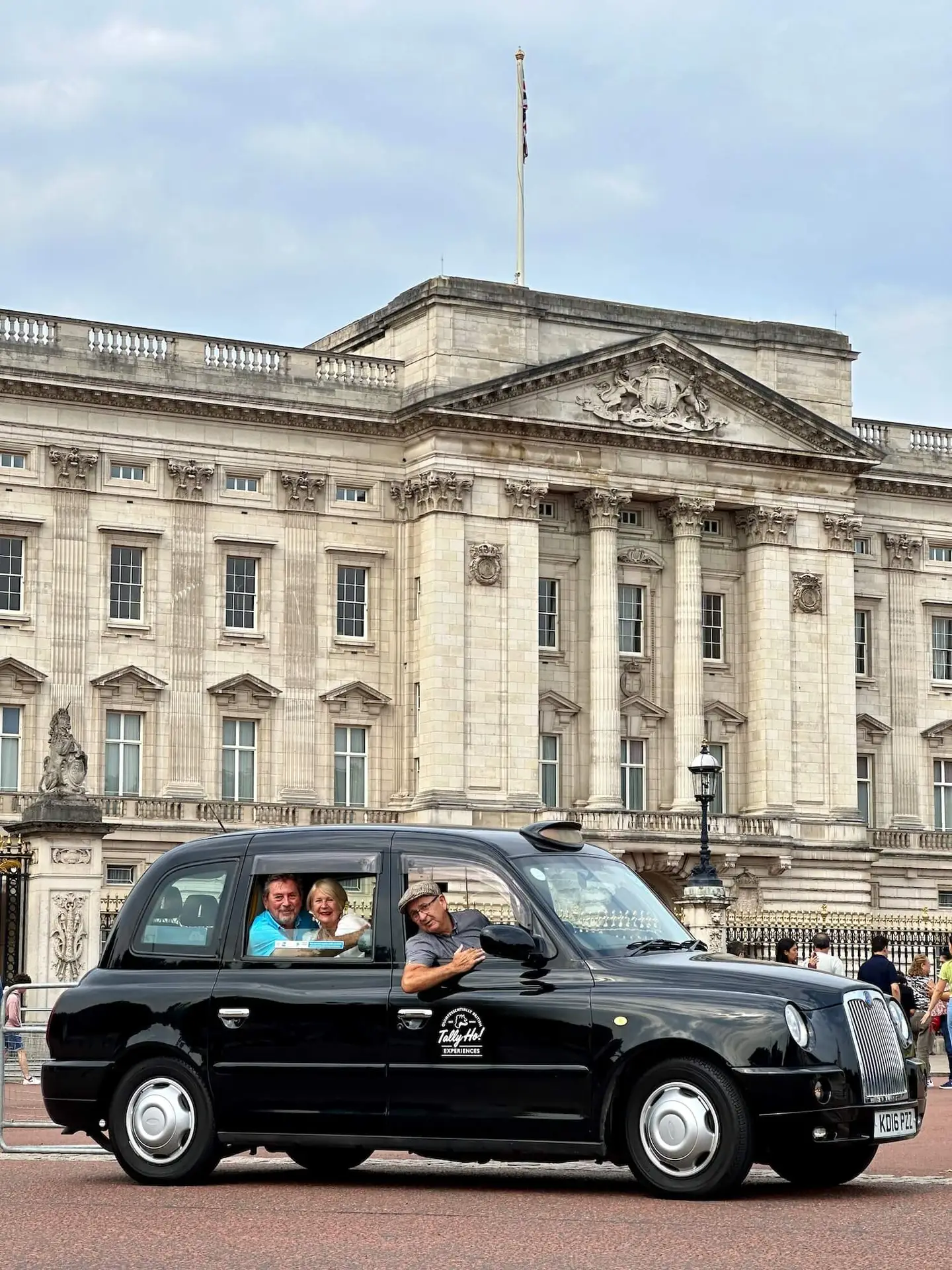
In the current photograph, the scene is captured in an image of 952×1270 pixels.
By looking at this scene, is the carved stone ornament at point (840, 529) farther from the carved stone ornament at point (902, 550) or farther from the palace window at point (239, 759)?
the palace window at point (239, 759)

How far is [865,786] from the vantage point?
6581 centimetres

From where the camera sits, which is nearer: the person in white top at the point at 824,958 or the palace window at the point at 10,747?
the person in white top at the point at 824,958

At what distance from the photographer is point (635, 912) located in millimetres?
14945

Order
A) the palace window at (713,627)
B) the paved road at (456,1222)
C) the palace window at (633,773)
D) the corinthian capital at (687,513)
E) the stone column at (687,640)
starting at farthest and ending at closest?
the palace window at (713,627) → the corinthian capital at (687,513) → the palace window at (633,773) → the stone column at (687,640) → the paved road at (456,1222)

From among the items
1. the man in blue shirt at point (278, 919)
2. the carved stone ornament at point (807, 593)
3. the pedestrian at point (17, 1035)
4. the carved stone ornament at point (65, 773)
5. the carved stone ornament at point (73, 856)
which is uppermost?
the carved stone ornament at point (807, 593)

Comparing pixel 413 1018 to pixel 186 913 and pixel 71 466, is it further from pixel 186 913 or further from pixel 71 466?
pixel 71 466

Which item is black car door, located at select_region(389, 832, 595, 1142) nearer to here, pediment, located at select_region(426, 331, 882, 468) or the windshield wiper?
the windshield wiper

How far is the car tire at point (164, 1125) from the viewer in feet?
48.2

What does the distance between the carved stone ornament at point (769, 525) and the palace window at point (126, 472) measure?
15766 mm

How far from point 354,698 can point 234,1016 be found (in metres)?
Answer: 43.9

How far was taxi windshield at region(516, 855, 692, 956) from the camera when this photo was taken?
47.4 feet

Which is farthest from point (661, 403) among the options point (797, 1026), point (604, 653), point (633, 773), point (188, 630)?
point (797, 1026)

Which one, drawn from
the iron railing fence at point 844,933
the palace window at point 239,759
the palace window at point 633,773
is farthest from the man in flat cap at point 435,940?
the palace window at point 633,773

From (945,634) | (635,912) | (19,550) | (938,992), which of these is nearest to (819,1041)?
(635,912)
